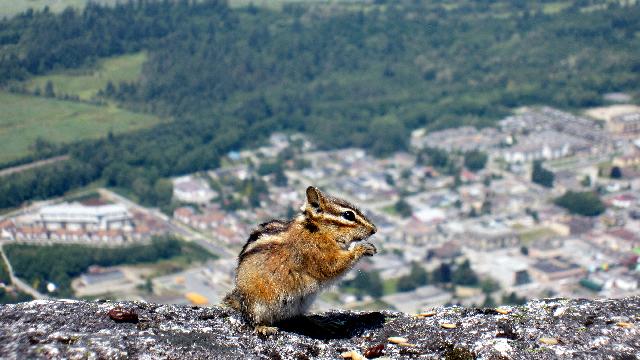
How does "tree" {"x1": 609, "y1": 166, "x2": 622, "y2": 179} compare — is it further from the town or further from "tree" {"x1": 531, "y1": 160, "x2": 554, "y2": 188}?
"tree" {"x1": 531, "y1": 160, "x2": 554, "y2": 188}

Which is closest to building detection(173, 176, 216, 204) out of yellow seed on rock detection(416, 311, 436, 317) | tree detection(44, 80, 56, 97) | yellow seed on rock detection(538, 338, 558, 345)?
tree detection(44, 80, 56, 97)

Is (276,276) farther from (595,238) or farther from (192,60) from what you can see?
(192,60)

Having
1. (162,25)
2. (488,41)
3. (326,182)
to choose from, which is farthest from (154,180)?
(488,41)

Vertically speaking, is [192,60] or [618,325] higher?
[618,325]

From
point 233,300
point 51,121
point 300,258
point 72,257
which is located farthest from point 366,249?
point 51,121

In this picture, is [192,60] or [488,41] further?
[488,41]

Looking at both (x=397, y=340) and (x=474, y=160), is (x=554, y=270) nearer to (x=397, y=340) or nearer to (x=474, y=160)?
(x=474, y=160)

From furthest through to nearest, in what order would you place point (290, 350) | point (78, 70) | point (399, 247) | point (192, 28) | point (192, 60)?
point (192, 28), point (192, 60), point (78, 70), point (399, 247), point (290, 350)
